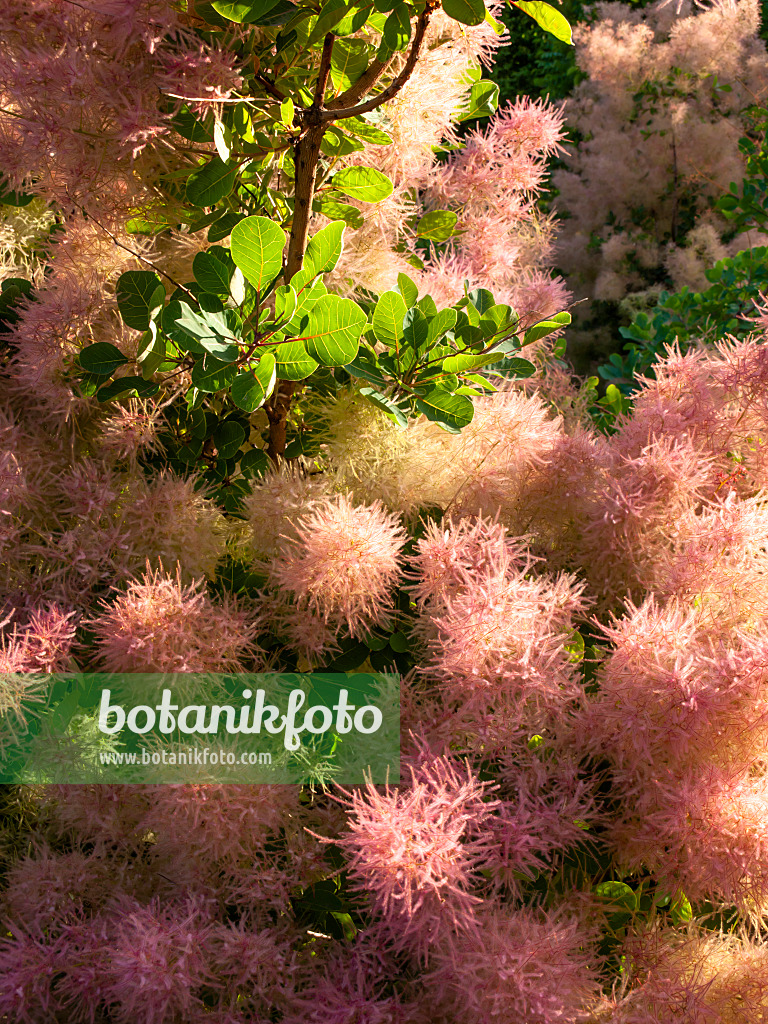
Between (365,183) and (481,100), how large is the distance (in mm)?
186

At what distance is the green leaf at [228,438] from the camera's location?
83cm

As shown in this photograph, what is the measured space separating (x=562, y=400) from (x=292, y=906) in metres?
0.74

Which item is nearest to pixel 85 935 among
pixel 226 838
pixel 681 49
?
pixel 226 838

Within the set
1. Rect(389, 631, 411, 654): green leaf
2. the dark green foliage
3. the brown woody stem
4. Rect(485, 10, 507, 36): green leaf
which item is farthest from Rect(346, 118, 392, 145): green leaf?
the dark green foliage

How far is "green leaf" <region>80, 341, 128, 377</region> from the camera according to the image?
0.77 meters

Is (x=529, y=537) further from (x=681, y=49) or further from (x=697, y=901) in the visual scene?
(x=681, y=49)

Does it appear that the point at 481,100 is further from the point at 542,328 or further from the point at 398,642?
the point at 398,642

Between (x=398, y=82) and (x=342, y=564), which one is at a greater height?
(x=398, y=82)

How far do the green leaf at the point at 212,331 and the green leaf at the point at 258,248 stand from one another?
39 mm

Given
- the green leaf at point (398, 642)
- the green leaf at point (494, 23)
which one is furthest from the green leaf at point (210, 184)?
the green leaf at point (398, 642)

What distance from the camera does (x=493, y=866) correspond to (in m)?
0.66

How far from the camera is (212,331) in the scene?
655 mm

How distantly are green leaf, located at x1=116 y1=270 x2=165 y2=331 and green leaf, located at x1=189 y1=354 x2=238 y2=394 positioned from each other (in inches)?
2.9

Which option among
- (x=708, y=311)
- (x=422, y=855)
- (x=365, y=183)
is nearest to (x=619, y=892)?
(x=422, y=855)
